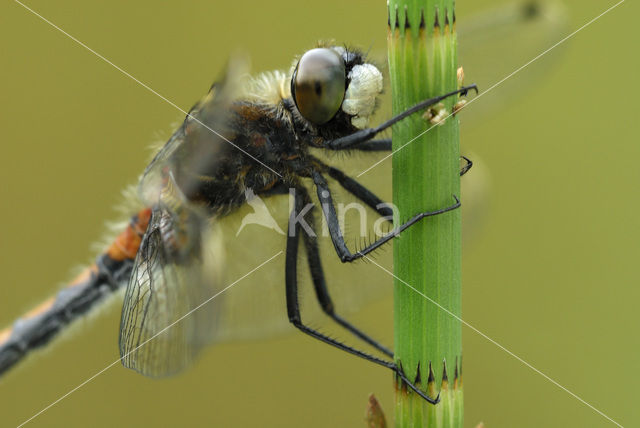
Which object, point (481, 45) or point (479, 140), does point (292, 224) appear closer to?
point (481, 45)

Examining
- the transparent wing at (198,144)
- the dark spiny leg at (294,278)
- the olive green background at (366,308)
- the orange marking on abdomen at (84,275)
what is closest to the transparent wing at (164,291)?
the transparent wing at (198,144)

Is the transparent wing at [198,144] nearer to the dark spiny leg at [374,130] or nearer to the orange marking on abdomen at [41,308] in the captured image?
the dark spiny leg at [374,130]

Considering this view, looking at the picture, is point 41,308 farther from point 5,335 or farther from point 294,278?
point 294,278

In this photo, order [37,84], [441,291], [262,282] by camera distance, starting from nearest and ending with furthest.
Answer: [441,291] → [262,282] → [37,84]

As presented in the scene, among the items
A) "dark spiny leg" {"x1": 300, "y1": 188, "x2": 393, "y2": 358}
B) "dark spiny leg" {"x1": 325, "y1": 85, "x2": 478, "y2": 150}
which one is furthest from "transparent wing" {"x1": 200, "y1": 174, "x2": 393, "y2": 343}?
"dark spiny leg" {"x1": 325, "y1": 85, "x2": 478, "y2": 150}

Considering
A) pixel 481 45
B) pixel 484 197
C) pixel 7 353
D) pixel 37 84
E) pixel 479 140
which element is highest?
pixel 37 84

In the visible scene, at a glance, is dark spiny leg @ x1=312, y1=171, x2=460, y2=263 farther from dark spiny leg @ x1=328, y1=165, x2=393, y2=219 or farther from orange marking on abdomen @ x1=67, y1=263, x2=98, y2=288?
orange marking on abdomen @ x1=67, y1=263, x2=98, y2=288

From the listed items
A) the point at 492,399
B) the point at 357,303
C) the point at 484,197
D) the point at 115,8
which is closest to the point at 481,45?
the point at 484,197
